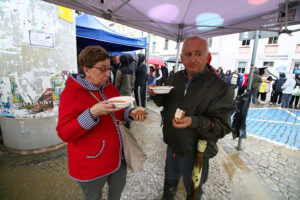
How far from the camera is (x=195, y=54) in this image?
1453mm

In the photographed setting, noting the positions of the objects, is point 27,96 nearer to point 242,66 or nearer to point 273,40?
point 242,66

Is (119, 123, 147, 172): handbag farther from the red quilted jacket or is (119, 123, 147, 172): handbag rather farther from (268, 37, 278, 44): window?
(268, 37, 278, 44): window

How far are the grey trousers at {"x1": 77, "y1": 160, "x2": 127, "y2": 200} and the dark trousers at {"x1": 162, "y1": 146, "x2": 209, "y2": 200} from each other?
597 mm

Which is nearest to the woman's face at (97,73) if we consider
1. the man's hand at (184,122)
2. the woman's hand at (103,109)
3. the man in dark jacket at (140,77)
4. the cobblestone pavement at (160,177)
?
the woman's hand at (103,109)

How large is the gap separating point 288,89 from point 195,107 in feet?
30.4

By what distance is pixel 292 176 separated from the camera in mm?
2779

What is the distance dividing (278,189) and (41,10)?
514cm

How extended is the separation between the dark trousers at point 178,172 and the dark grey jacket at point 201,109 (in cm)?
14


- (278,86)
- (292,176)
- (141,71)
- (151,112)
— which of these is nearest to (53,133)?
(141,71)

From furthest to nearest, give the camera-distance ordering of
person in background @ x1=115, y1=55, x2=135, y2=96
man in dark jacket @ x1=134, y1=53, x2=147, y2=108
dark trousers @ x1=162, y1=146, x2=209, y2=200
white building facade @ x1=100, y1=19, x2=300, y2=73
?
white building facade @ x1=100, y1=19, x2=300, y2=73
man in dark jacket @ x1=134, y1=53, x2=147, y2=108
person in background @ x1=115, y1=55, x2=135, y2=96
dark trousers @ x1=162, y1=146, x2=209, y2=200

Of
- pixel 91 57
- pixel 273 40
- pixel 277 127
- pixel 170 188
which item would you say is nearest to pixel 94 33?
pixel 91 57

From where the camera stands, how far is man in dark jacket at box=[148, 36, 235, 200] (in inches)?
52.7

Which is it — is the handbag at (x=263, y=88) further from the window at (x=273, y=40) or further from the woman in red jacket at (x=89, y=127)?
the window at (x=273, y=40)

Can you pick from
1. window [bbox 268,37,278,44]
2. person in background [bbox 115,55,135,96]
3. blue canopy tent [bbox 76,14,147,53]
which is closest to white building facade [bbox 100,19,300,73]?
window [bbox 268,37,278,44]
